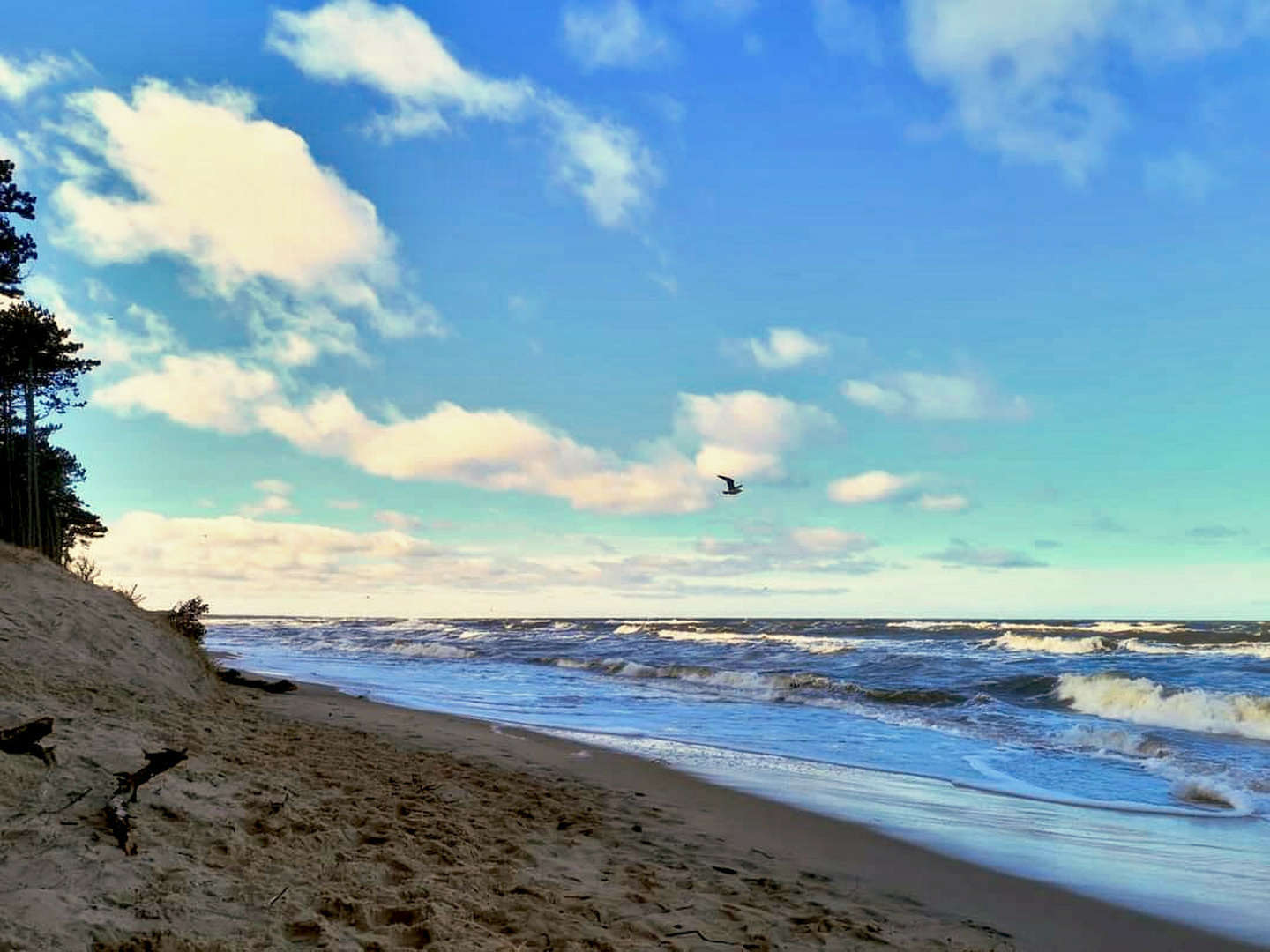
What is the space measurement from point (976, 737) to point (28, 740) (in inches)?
539

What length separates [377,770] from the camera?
8.08 metres

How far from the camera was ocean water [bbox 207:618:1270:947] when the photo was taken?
7.05 m

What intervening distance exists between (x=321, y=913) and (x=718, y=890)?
258cm

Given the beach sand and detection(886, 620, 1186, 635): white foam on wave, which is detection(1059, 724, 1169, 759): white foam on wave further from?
detection(886, 620, 1186, 635): white foam on wave

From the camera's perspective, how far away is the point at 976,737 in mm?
14258

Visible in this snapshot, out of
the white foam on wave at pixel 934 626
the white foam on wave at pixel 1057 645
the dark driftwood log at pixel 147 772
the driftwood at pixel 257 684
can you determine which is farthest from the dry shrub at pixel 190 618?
the white foam on wave at pixel 934 626

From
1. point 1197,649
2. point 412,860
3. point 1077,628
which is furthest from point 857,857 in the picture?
point 1077,628

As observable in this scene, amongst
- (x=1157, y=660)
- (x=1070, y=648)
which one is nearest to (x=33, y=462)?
(x=1157, y=660)

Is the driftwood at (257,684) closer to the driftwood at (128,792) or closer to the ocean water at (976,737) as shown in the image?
the ocean water at (976,737)

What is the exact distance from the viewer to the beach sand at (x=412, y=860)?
148 inches

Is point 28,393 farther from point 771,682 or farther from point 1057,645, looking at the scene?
point 1057,645

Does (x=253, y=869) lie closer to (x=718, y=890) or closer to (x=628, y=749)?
(x=718, y=890)

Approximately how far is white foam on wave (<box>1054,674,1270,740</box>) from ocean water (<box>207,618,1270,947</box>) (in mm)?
51

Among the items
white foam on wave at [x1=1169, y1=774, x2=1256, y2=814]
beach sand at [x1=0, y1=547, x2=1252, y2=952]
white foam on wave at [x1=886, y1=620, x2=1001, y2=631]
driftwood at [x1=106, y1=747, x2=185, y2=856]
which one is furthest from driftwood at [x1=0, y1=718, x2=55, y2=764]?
white foam on wave at [x1=886, y1=620, x2=1001, y2=631]
